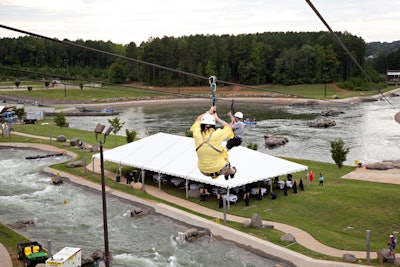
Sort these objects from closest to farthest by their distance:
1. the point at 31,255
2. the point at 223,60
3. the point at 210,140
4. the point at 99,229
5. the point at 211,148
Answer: the point at 210,140
the point at 211,148
the point at 31,255
the point at 99,229
the point at 223,60

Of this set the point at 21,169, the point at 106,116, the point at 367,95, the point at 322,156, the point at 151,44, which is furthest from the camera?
the point at 151,44

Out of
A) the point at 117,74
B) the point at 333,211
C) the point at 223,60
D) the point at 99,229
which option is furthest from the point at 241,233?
the point at 117,74

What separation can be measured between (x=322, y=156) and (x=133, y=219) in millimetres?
27815

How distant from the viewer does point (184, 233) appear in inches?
1101

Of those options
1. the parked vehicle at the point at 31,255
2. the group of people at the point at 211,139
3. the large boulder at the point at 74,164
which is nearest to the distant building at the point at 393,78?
the large boulder at the point at 74,164

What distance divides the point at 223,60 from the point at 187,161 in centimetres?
12454

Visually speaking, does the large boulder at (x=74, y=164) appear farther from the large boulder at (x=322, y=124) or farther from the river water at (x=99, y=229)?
the large boulder at (x=322, y=124)

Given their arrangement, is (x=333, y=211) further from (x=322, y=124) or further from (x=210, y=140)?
(x=322, y=124)

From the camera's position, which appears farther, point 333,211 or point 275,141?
point 275,141

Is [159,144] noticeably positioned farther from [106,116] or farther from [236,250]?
[106,116]

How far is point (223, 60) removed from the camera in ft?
516

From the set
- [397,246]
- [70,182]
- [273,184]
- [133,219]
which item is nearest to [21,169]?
[70,182]

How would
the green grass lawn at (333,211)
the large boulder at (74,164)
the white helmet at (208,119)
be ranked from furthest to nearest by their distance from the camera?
1. the large boulder at (74,164)
2. the green grass lawn at (333,211)
3. the white helmet at (208,119)

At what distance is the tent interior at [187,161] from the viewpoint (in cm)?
3225
